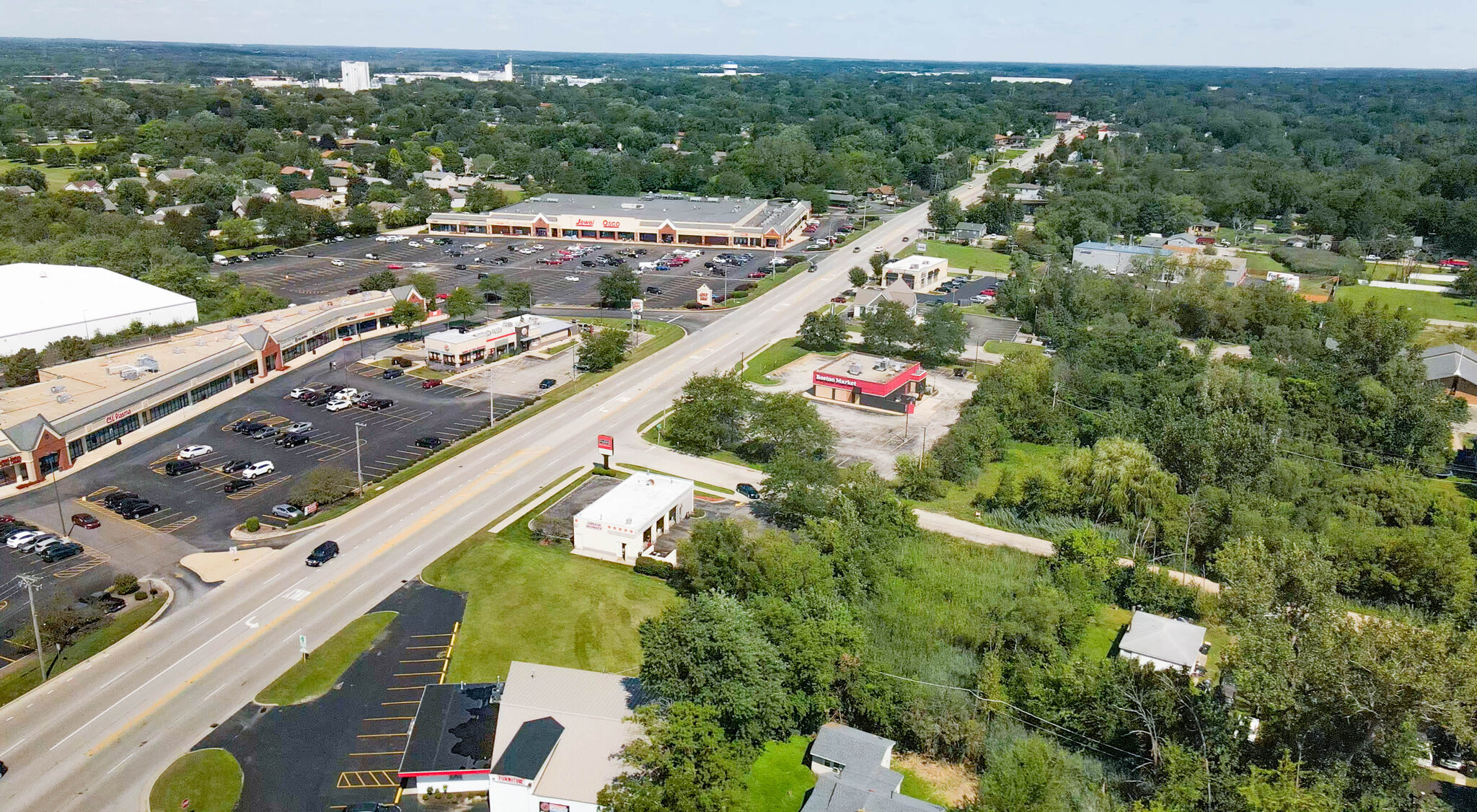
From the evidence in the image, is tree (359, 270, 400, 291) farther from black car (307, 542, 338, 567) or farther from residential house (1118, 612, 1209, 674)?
residential house (1118, 612, 1209, 674)

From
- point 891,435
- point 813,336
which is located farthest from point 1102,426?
point 813,336

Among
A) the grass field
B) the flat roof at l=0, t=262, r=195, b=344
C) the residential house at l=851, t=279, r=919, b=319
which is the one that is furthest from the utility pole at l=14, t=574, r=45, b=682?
the grass field

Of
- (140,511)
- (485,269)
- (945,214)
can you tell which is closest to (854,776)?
(140,511)

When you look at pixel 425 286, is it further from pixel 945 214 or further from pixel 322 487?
pixel 945 214

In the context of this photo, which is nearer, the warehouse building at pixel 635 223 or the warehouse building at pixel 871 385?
the warehouse building at pixel 871 385

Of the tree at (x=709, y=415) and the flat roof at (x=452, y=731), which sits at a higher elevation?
the tree at (x=709, y=415)

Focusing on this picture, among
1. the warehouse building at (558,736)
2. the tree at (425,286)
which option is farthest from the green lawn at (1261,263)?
the warehouse building at (558,736)

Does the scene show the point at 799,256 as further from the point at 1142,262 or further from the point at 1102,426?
the point at 1102,426

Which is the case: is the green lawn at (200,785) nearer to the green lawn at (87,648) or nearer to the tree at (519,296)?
the green lawn at (87,648)
